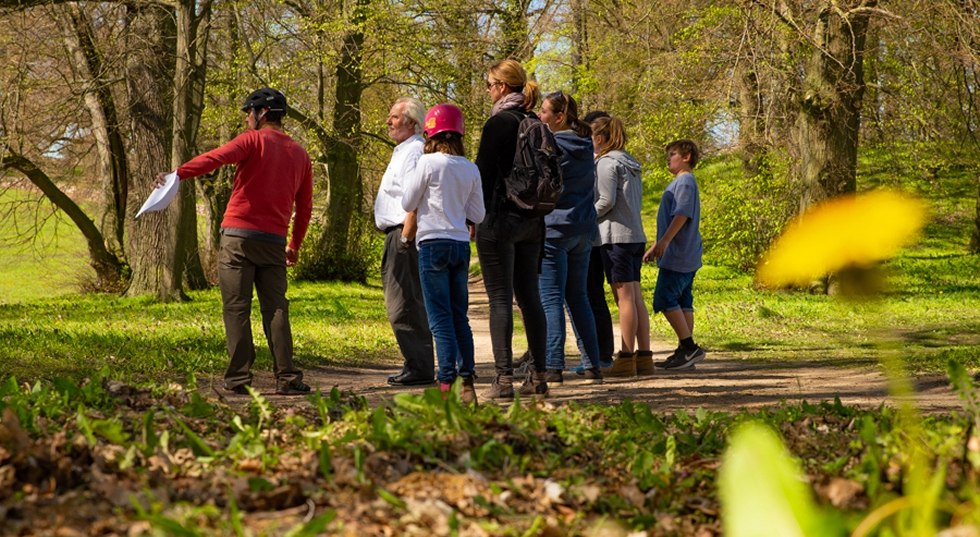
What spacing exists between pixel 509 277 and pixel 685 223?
287cm

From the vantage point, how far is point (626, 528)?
3.28 metres

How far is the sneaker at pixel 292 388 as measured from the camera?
7980 mm

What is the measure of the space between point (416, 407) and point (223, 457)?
32.5 inches

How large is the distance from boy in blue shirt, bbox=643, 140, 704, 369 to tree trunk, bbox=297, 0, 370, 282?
13.5 metres

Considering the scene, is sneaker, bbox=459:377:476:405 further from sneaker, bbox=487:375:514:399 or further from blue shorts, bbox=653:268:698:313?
blue shorts, bbox=653:268:698:313

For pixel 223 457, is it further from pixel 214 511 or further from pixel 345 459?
pixel 214 511

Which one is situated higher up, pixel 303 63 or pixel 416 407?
pixel 303 63

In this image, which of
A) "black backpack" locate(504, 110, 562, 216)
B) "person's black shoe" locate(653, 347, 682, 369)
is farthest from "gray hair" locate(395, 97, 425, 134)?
"person's black shoe" locate(653, 347, 682, 369)

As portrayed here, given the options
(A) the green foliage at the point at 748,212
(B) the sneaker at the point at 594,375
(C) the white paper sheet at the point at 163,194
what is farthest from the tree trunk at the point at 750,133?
(C) the white paper sheet at the point at 163,194

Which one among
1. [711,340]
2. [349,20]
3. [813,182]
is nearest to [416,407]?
[711,340]

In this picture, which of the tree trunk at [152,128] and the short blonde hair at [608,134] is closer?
the short blonde hair at [608,134]

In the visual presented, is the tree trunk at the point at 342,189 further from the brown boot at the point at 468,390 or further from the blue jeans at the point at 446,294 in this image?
the brown boot at the point at 468,390

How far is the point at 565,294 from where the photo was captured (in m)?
8.70

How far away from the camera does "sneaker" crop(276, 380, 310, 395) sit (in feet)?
26.2
